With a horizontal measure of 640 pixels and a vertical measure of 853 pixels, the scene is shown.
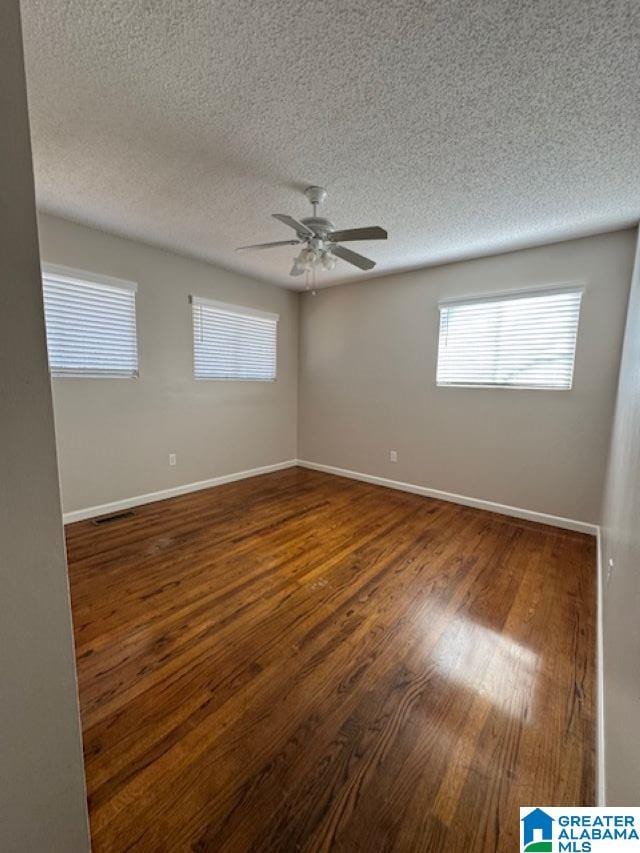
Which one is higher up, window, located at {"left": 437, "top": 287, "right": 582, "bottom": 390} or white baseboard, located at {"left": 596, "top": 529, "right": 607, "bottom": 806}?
window, located at {"left": 437, "top": 287, "right": 582, "bottom": 390}

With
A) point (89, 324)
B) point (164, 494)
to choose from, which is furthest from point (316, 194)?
point (164, 494)

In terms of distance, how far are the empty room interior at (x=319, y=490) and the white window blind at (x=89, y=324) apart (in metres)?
0.03

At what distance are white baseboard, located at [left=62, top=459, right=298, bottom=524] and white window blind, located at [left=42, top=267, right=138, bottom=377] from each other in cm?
123

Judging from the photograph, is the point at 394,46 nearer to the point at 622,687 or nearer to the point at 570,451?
the point at 622,687

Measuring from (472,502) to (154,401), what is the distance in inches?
137

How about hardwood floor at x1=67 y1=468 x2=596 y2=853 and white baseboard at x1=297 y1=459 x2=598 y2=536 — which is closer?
hardwood floor at x1=67 y1=468 x2=596 y2=853

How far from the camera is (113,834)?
3.22ft

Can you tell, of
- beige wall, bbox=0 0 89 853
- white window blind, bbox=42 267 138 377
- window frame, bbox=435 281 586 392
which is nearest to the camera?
beige wall, bbox=0 0 89 853

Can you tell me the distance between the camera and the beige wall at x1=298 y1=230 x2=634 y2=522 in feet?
9.53

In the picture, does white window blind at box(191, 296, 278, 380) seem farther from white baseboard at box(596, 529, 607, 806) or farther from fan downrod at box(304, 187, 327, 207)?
white baseboard at box(596, 529, 607, 806)

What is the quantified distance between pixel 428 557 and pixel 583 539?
146 centimetres

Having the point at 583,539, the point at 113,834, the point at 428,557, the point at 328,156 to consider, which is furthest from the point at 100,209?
the point at 583,539

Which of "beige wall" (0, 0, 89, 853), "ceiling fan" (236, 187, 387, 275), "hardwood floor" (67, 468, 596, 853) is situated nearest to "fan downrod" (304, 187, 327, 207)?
"ceiling fan" (236, 187, 387, 275)

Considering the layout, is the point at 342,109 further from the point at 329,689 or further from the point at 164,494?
the point at 164,494
